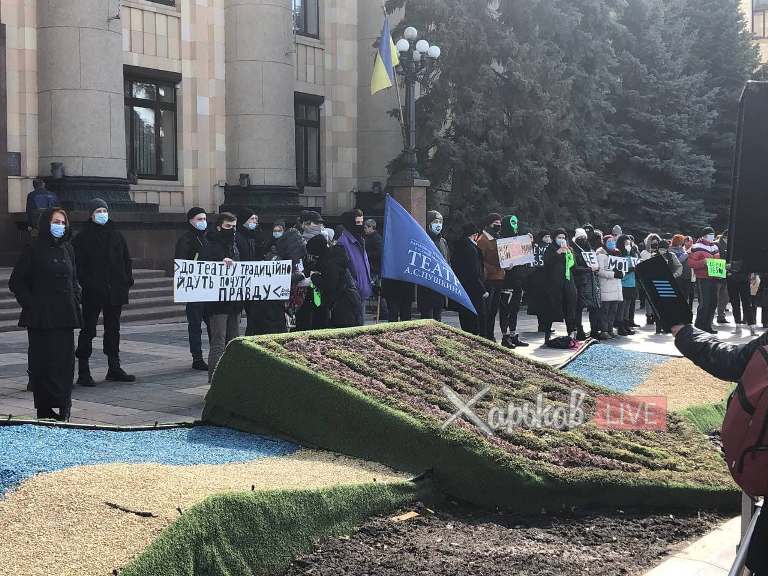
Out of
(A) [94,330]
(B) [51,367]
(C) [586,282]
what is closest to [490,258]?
(C) [586,282]

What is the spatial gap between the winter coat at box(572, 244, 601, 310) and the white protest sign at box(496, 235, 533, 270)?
1.51 metres

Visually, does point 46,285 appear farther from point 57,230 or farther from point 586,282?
point 586,282

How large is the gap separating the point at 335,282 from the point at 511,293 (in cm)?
616

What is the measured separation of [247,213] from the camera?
12812mm

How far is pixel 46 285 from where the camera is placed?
8.38 metres

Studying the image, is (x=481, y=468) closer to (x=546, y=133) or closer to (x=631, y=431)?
(x=631, y=431)

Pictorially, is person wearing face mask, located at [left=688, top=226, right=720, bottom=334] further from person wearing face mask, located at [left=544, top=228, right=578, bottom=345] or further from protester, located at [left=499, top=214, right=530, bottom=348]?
protester, located at [left=499, top=214, right=530, bottom=348]

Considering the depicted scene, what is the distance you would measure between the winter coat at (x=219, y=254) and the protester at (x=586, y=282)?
7.33 m

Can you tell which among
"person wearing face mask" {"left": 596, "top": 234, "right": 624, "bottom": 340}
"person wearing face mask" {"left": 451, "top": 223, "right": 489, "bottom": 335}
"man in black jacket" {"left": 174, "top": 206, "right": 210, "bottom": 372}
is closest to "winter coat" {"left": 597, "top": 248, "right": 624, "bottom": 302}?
"person wearing face mask" {"left": 596, "top": 234, "right": 624, "bottom": 340}

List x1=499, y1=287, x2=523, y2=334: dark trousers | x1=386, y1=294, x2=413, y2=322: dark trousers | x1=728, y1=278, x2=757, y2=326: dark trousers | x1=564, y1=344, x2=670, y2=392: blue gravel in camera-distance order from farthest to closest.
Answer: x1=728, y1=278, x2=757, y2=326: dark trousers, x1=499, y1=287, x2=523, y2=334: dark trousers, x1=386, y1=294, x2=413, y2=322: dark trousers, x1=564, y1=344, x2=670, y2=392: blue gravel

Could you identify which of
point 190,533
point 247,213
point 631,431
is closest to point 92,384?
point 247,213

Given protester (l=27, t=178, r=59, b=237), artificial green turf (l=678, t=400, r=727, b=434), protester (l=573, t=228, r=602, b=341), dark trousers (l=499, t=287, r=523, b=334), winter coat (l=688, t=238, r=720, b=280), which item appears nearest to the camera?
artificial green turf (l=678, t=400, r=727, b=434)

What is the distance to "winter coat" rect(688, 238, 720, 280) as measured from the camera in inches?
749

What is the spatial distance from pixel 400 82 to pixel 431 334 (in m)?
21.2
